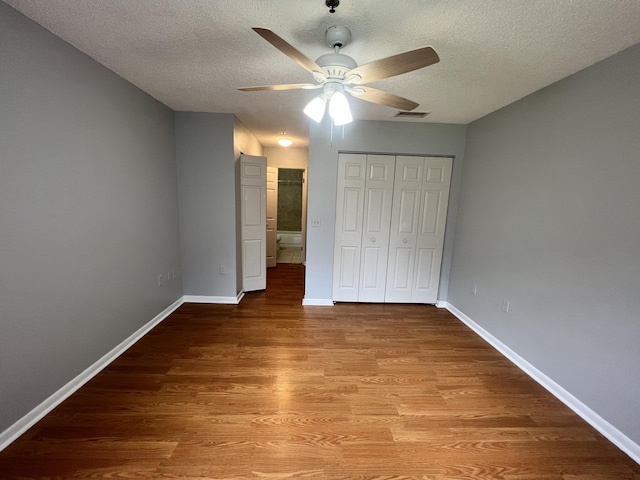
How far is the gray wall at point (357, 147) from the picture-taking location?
318 centimetres

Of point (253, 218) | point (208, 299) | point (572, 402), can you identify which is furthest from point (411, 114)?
point (208, 299)

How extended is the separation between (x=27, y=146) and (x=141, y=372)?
67.7 inches

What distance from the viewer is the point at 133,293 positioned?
2.46 metres

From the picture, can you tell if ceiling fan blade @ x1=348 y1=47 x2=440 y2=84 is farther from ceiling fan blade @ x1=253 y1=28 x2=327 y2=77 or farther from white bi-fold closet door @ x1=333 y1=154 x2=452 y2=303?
white bi-fold closet door @ x1=333 y1=154 x2=452 y2=303

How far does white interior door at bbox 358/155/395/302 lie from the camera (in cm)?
332

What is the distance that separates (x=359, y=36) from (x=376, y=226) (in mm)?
2222

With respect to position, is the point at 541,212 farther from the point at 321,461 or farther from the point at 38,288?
the point at 38,288

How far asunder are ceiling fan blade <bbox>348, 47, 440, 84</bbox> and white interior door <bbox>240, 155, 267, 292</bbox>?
241 cm

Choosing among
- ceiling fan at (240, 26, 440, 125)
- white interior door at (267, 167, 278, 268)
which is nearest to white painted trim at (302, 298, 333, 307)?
white interior door at (267, 167, 278, 268)

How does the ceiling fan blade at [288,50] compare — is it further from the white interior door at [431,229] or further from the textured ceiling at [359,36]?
the white interior door at [431,229]

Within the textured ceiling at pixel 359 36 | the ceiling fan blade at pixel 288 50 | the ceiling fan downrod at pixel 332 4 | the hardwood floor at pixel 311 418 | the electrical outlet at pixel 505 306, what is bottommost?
the hardwood floor at pixel 311 418

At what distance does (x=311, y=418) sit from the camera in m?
1.68

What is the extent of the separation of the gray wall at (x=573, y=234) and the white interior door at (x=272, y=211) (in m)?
3.61

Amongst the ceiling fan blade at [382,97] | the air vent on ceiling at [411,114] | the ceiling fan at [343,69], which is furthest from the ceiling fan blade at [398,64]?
the air vent on ceiling at [411,114]
